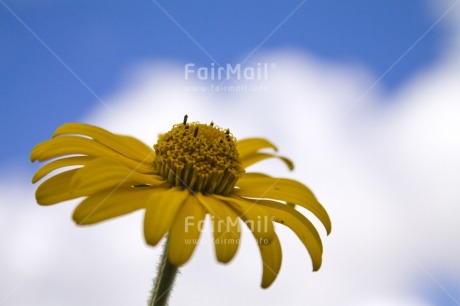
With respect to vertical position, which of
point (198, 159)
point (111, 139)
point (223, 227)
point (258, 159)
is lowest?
point (223, 227)

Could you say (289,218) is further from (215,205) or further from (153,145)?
(153,145)

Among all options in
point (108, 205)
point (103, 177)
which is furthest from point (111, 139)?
point (108, 205)

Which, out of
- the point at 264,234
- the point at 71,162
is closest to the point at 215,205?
the point at 264,234

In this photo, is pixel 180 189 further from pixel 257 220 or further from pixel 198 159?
pixel 257 220

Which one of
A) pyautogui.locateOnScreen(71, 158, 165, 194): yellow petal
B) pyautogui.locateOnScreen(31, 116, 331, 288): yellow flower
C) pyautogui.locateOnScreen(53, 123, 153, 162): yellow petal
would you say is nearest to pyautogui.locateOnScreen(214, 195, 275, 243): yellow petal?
pyautogui.locateOnScreen(31, 116, 331, 288): yellow flower

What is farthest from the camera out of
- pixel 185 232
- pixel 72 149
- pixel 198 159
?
pixel 198 159

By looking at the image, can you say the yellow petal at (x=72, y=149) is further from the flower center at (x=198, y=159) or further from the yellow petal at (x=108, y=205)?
the yellow petal at (x=108, y=205)
